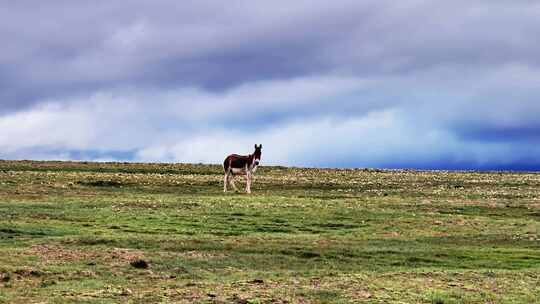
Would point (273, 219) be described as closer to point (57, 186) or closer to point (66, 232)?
point (66, 232)

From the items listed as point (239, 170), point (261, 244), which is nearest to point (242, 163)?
point (239, 170)

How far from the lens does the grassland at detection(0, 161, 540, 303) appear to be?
66.7ft

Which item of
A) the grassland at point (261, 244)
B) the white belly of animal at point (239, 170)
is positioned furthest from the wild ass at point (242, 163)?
the grassland at point (261, 244)

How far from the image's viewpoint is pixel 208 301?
1859 cm

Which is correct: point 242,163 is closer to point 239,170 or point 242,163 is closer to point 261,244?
point 239,170

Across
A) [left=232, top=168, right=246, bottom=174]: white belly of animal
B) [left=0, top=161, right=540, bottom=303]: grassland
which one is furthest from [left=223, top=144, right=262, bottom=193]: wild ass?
[left=0, top=161, right=540, bottom=303]: grassland

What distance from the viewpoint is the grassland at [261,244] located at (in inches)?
801

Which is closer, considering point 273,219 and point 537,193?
point 273,219

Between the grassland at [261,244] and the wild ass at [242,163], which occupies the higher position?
the wild ass at [242,163]

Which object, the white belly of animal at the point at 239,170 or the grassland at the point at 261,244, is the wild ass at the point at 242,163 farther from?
the grassland at the point at 261,244

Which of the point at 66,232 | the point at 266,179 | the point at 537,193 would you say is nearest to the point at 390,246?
the point at 66,232

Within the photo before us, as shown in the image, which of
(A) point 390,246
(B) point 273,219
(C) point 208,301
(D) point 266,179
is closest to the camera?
(C) point 208,301

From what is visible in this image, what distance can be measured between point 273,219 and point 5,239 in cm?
1305

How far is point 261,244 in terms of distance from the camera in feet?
97.3
